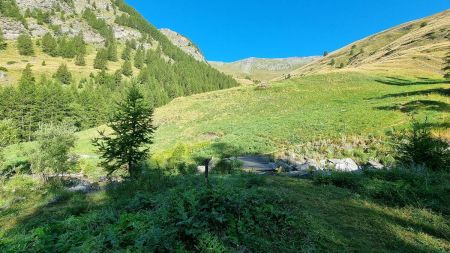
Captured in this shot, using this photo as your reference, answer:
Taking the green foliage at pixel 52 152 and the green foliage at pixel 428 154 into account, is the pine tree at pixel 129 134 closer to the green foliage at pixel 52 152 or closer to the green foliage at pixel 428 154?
the green foliage at pixel 52 152

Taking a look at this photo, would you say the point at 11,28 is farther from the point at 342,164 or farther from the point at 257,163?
the point at 342,164

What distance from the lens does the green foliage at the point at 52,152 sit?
34000mm

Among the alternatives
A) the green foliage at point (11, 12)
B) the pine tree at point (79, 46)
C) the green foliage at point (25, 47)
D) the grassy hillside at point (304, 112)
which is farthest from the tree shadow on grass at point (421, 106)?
the green foliage at point (11, 12)

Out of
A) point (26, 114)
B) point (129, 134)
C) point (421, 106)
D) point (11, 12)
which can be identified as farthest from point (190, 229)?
point (11, 12)

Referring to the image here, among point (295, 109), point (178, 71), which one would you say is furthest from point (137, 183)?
point (178, 71)

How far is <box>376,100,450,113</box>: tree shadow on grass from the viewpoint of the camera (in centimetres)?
2520

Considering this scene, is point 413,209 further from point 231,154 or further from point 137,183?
point 231,154

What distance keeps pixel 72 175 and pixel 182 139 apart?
1410 cm

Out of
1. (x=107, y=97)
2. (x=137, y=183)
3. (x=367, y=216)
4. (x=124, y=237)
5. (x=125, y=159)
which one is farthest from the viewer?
(x=107, y=97)

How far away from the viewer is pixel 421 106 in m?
26.9

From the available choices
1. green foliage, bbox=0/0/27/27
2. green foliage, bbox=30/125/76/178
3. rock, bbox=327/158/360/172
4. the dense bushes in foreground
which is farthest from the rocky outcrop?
the dense bushes in foreground

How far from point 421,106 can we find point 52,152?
38.6 metres

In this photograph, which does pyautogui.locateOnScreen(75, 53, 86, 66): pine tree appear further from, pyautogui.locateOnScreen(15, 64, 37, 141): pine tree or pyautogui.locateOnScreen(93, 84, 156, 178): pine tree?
pyautogui.locateOnScreen(93, 84, 156, 178): pine tree

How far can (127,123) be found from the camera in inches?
880
